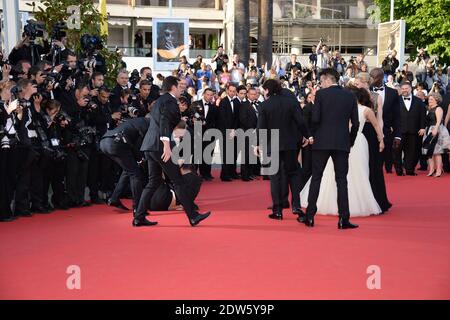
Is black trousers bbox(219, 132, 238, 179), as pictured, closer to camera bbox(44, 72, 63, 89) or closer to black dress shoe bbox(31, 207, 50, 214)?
camera bbox(44, 72, 63, 89)

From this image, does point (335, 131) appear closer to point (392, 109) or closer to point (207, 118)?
point (392, 109)

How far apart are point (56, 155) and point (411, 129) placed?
7.91 m

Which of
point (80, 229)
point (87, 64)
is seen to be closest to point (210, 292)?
point (80, 229)

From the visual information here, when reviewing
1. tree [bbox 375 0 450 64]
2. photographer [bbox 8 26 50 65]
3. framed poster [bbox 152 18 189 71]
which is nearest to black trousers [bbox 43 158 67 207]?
photographer [bbox 8 26 50 65]

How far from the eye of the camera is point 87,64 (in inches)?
439

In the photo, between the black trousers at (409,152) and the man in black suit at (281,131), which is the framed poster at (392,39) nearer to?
the black trousers at (409,152)

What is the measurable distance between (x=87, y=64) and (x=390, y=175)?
21.8 feet

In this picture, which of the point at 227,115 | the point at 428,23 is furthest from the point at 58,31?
the point at 428,23

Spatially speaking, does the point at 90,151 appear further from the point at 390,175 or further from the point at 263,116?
the point at 390,175

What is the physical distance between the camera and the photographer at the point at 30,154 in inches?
349

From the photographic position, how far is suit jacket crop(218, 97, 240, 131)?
13.2m

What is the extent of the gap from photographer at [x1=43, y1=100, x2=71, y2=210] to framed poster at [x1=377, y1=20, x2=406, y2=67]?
706 inches

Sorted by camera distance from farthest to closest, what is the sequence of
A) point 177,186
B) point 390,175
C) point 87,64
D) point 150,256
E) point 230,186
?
point 390,175 → point 230,186 → point 87,64 → point 177,186 → point 150,256

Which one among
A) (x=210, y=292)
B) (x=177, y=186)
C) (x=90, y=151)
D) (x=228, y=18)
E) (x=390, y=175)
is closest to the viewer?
(x=210, y=292)
